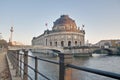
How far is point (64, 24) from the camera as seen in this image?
109m

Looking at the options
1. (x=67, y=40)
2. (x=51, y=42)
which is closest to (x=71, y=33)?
(x=67, y=40)

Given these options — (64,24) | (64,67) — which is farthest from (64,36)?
(64,67)

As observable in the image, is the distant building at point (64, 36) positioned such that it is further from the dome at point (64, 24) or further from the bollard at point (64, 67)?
the bollard at point (64, 67)

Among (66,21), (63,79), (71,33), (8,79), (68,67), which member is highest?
(66,21)

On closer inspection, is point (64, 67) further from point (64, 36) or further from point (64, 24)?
point (64, 24)

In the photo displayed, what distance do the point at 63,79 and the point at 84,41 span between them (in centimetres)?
10916

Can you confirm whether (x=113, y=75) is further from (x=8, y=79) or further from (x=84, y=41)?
(x=84, y=41)

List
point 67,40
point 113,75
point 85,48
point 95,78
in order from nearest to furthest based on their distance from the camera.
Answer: point 113,75, point 95,78, point 85,48, point 67,40

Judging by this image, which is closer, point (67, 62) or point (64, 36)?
point (67, 62)

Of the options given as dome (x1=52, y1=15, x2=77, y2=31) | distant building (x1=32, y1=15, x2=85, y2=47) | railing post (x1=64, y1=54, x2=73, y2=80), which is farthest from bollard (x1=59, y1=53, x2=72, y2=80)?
dome (x1=52, y1=15, x2=77, y2=31)

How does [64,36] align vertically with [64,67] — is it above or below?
above

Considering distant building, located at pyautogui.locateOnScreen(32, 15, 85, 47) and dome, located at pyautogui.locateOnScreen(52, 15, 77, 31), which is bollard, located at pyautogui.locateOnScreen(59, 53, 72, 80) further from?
dome, located at pyautogui.locateOnScreen(52, 15, 77, 31)

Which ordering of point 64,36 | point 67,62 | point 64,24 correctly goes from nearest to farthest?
point 67,62
point 64,36
point 64,24

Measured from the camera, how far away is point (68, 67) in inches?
102
